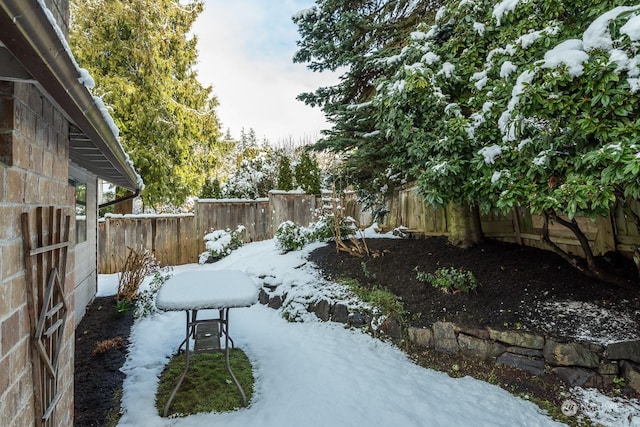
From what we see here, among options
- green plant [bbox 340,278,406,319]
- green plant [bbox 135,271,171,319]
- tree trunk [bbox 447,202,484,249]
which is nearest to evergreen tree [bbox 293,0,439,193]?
tree trunk [bbox 447,202,484,249]

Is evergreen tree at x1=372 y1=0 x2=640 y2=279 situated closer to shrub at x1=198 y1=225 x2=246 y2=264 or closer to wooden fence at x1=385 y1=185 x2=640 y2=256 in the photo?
wooden fence at x1=385 y1=185 x2=640 y2=256

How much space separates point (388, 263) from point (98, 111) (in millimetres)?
4208

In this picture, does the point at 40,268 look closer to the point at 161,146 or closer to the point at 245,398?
the point at 245,398

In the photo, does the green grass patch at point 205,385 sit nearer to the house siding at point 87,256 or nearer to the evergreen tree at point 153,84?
the house siding at point 87,256

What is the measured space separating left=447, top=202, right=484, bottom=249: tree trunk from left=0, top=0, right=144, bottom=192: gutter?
464 centimetres

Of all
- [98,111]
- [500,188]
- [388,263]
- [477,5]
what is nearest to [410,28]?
[477,5]

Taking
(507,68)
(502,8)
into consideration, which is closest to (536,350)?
(507,68)

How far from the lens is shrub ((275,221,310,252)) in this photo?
681cm

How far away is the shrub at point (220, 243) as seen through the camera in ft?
27.6

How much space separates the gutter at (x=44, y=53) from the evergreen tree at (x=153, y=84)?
7.89 metres

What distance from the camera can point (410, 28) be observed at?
4871mm

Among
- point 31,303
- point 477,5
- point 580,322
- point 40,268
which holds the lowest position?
point 580,322

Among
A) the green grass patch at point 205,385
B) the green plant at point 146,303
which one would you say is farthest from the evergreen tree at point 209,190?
the green grass patch at point 205,385

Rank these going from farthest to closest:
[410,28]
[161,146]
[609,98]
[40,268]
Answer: [161,146] < [410,28] < [609,98] < [40,268]
